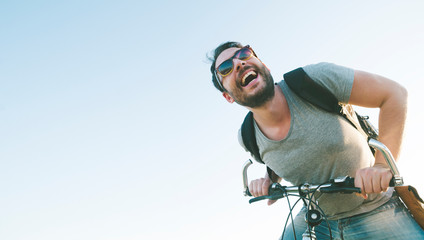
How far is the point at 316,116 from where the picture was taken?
269cm

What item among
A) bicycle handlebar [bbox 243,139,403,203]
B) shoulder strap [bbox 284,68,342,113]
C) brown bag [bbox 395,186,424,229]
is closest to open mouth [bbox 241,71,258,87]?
shoulder strap [bbox 284,68,342,113]

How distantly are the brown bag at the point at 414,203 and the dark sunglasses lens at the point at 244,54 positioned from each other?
194 centimetres

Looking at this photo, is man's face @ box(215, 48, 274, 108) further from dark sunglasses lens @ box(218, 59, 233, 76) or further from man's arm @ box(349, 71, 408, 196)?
man's arm @ box(349, 71, 408, 196)

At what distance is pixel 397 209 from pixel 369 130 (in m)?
0.83

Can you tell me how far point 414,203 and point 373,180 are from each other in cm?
74

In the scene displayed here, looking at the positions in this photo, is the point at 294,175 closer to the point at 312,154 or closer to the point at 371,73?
the point at 312,154

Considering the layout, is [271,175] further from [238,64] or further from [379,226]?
[238,64]

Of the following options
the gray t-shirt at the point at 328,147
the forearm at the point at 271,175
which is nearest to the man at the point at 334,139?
the gray t-shirt at the point at 328,147

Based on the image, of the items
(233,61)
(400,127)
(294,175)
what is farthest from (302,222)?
(233,61)

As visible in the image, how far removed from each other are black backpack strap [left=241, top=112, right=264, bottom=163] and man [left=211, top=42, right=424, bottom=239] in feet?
0.26

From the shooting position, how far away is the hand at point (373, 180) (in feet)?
6.07

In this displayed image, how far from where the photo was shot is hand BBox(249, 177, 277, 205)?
2548mm

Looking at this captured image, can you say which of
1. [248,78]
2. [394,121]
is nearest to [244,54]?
[248,78]

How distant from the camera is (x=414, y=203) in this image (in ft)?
7.49
